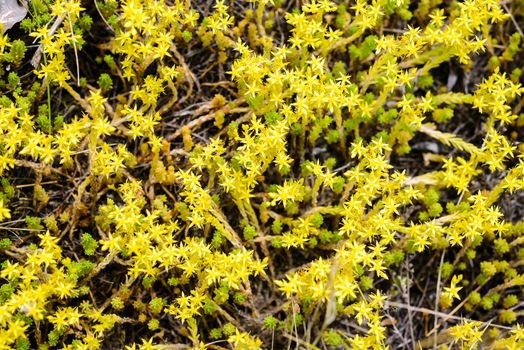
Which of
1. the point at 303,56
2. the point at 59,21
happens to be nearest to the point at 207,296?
the point at 303,56

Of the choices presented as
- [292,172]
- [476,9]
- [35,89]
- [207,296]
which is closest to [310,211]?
[292,172]

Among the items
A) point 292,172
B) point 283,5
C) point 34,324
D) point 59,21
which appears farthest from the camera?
point 283,5

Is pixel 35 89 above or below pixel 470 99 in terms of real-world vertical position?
above

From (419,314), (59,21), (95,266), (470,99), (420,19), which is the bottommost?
(419,314)

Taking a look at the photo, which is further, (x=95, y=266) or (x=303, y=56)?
(x=303, y=56)

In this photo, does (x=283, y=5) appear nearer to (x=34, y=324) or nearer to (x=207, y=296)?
(x=207, y=296)

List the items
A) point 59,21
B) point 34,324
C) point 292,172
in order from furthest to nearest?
point 292,172 < point 59,21 < point 34,324
